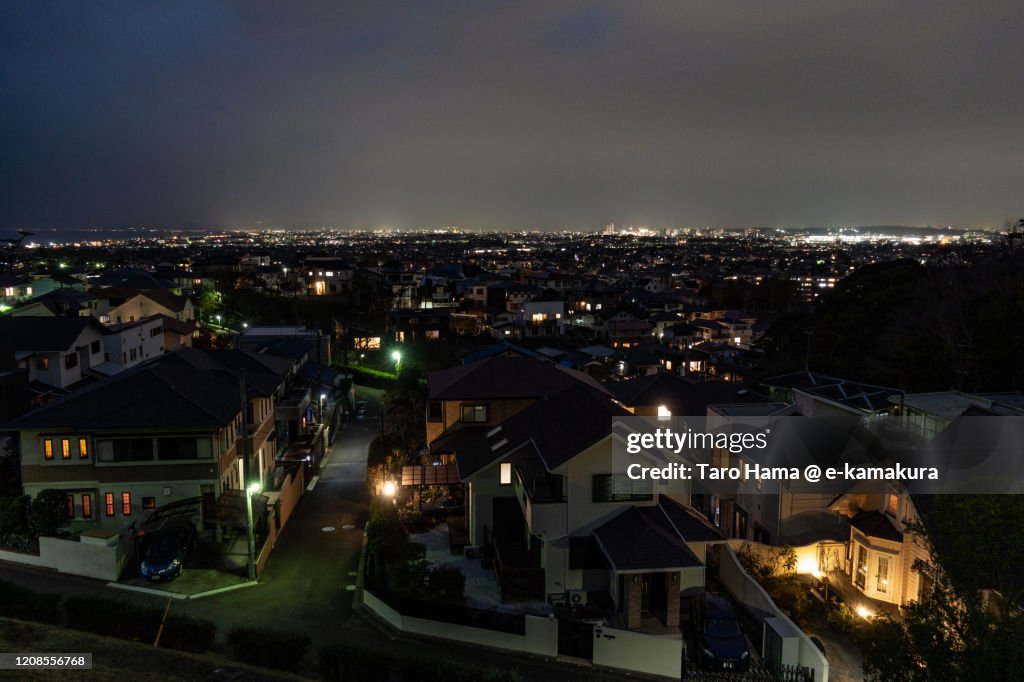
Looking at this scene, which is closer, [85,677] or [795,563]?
[85,677]

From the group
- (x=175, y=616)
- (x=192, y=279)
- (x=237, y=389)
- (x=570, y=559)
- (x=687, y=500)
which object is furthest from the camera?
(x=192, y=279)

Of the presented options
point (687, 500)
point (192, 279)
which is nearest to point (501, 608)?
point (687, 500)

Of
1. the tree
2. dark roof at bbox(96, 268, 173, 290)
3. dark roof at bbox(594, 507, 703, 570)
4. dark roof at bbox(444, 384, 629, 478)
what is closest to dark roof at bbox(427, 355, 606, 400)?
dark roof at bbox(444, 384, 629, 478)

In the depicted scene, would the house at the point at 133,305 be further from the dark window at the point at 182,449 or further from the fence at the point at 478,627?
the fence at the point at 478,627

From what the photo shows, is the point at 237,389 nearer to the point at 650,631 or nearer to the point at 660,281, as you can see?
the point at 650,631

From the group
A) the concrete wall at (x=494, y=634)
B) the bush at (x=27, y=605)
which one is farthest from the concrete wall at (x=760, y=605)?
the bush at (x=27, y=605)

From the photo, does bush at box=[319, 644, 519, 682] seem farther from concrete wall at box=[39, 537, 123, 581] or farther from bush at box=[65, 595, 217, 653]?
concrete wall at box=[39, 537, 123, 581]
